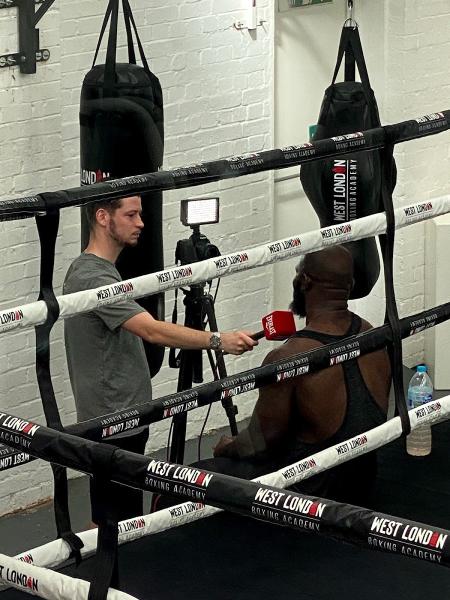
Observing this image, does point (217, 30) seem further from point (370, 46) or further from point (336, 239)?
point (336, 239)

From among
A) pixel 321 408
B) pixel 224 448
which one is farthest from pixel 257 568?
pixel 224 448

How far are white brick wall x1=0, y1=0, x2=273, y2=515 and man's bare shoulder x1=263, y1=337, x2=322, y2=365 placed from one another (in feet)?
4.12

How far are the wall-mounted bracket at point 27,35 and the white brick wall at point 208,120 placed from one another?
0.03m

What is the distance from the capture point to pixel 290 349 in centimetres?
269

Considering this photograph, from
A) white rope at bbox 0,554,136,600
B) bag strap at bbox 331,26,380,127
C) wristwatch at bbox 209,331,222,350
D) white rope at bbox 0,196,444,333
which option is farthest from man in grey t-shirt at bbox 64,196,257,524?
white rope at bbox 0,554,136,600

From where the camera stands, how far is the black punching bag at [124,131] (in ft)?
11.5

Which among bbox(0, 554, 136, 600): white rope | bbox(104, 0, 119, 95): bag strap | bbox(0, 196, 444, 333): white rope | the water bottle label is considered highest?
bbox(104, 0, 119, 95): bag strap

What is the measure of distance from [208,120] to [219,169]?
6.78 ft

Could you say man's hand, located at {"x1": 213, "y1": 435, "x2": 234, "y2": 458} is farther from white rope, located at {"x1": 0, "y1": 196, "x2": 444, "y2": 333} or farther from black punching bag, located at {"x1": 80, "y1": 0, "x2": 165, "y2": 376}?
black punching bag, located at {"x1": 80, "y1": 0, "x2": 165, "y2": 376}

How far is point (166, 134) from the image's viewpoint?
4227mm

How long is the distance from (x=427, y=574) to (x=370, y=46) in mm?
3116

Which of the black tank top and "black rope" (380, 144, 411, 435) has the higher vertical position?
"black rope" (380, 144, 411, 435)

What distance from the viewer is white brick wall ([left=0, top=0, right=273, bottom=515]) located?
12.2 feet

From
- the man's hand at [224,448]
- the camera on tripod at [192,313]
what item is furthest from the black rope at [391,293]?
the camera on tripod at [192,313]
